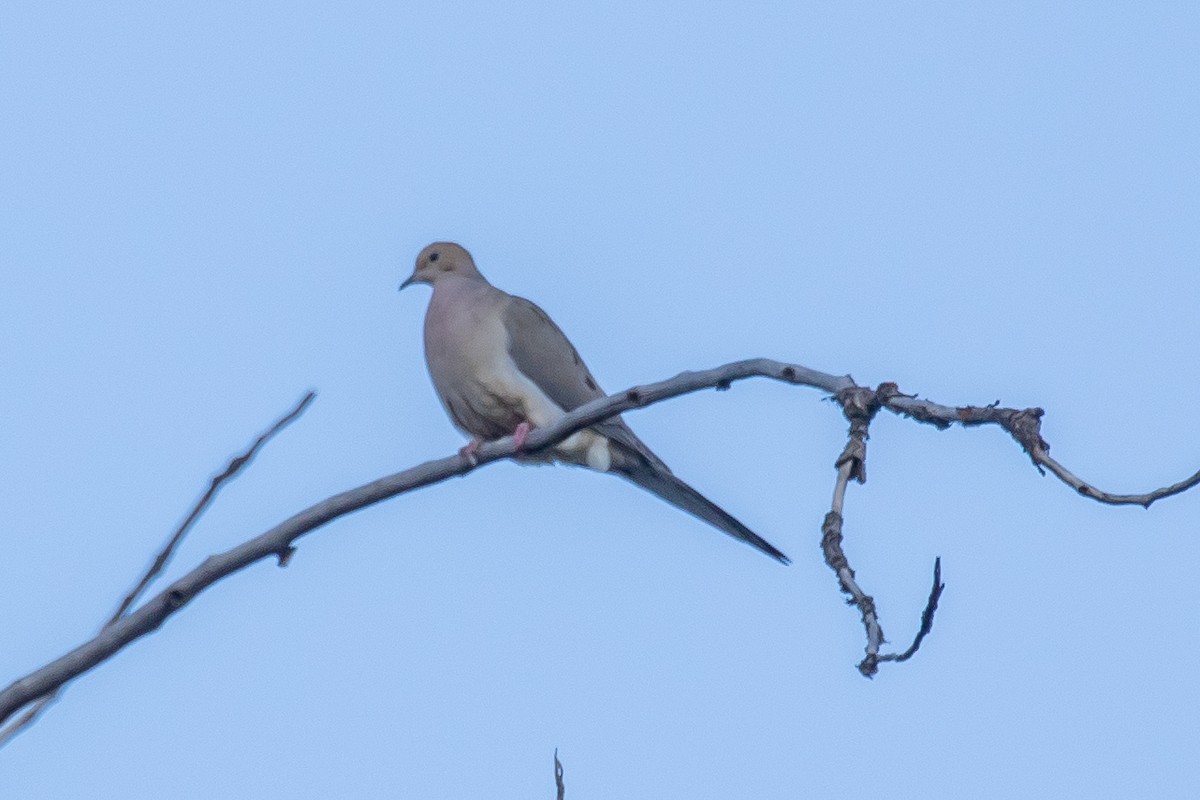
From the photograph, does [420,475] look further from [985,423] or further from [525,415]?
[525,415]

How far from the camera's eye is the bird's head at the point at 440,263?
7.33 metres

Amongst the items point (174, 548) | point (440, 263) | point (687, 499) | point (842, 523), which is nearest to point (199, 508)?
point (174, 548)

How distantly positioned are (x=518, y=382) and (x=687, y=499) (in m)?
0.85

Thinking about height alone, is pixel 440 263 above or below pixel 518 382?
above

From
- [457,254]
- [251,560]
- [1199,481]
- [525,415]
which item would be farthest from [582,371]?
[1199,481]

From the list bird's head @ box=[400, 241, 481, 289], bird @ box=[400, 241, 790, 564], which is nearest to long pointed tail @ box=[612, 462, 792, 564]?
bird @ box=[400, 241, 790, 564]

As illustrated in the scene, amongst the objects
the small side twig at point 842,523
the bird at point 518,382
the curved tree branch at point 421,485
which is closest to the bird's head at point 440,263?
the bird at point 518,382

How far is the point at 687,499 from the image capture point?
221 inches

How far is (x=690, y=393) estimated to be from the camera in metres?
3.14

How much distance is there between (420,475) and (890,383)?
1027 millimetres

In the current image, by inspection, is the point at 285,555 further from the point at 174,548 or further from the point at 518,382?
the point at 518,382

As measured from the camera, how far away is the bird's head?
7332mm

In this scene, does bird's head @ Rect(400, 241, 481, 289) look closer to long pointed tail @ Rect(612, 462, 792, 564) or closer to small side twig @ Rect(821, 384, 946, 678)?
long pointed tail @ Rect(612, 462, 792, 564)

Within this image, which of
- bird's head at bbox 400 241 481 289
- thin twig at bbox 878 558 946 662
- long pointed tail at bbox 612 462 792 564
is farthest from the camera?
bird's head at bbox 400 241 481 289
